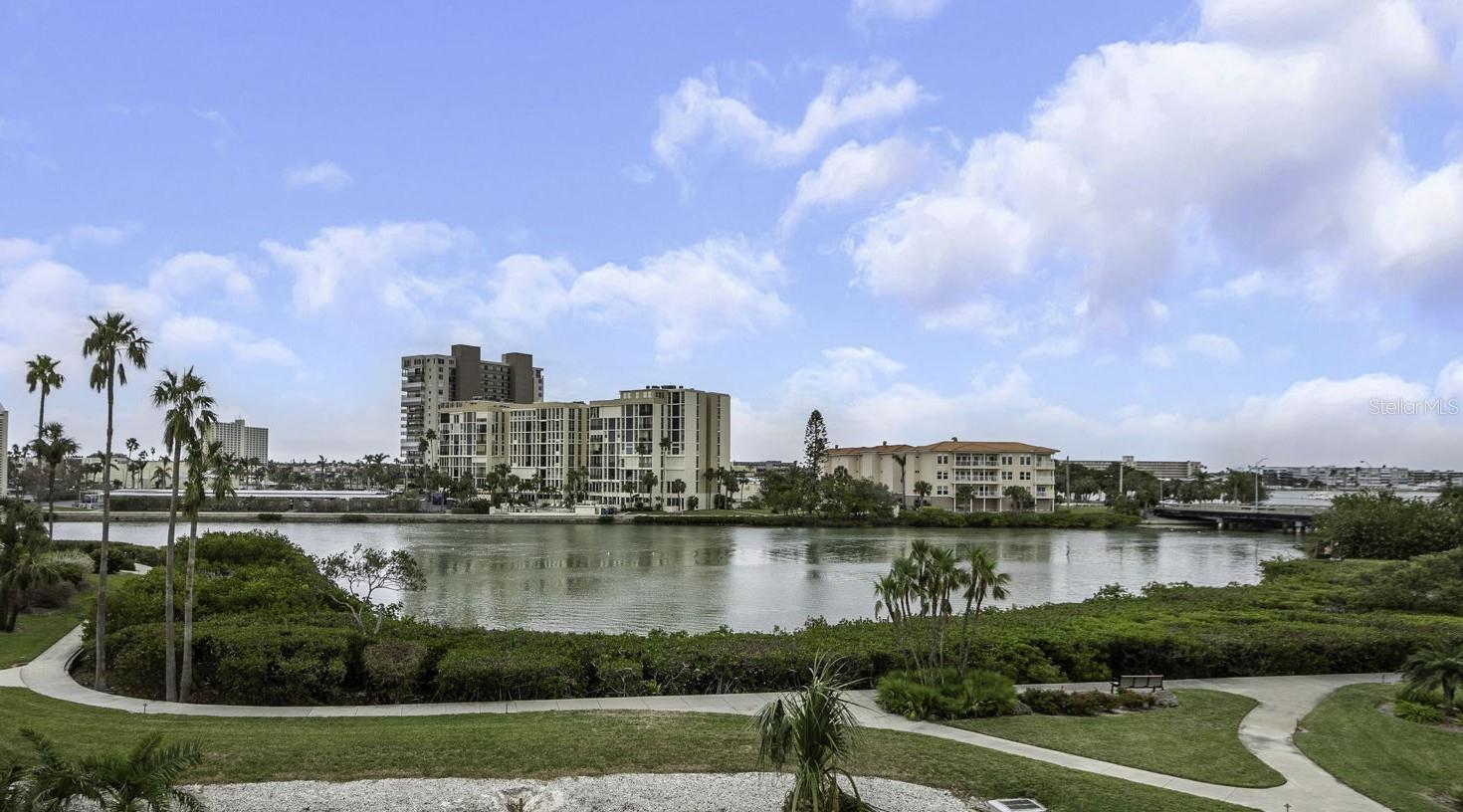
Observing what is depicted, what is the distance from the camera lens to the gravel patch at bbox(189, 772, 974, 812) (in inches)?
426

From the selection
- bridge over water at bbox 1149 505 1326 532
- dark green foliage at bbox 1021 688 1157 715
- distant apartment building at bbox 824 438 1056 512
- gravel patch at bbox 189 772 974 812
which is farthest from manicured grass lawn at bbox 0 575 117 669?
bridge over water at bbox 1149 505 1326 532

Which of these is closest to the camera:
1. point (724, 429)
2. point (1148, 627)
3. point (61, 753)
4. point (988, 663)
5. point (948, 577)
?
point (61, 753)

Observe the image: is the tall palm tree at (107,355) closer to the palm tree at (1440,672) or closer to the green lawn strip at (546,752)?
the green lawn strip at (546,752)

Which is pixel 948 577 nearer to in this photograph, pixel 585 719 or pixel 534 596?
pixel 585 719

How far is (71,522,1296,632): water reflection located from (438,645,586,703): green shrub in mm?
14419

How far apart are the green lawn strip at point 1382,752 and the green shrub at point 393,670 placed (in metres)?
15.9

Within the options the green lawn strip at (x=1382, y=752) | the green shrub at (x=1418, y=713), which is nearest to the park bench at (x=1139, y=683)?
the green lawn strip at (x=1382, y=752)

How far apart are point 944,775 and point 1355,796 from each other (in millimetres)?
5575

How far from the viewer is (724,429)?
14075 cm

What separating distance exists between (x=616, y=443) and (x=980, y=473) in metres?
53.0

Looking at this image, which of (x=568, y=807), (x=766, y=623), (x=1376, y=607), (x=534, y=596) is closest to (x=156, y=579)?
(x=534, y=596)

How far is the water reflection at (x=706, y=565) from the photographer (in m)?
37.8

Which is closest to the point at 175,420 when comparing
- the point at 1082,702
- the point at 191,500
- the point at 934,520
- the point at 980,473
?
the point at 191,500

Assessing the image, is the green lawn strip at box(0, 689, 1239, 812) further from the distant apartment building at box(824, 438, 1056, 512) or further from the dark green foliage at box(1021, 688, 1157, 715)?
the distant apartment building at box(824, 438, 1056, 512)
